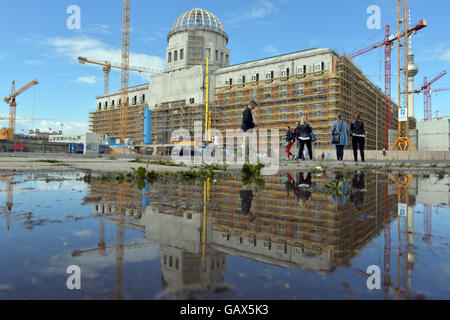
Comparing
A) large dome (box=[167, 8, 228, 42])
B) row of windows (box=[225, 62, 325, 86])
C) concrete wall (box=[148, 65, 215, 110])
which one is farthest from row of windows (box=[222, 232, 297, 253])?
large dome (box=[167, 8, 228, 42])

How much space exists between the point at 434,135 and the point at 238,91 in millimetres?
44347

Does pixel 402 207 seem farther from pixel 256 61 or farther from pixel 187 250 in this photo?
pixel 256 61

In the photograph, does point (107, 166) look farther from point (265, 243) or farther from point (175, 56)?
point (175, 56)

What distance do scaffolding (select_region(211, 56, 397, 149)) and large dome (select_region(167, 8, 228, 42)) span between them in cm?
1811

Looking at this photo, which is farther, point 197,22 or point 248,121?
point 197,22

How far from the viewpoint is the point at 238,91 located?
4834 cm

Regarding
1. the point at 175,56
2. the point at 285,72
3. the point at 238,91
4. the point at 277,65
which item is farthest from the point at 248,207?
the point at 175,56

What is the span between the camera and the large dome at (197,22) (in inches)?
2391

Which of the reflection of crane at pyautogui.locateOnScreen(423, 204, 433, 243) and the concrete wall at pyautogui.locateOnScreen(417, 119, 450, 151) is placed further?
the concrete wall at pyautogui.locateOnScreen(417, 119, 450, 151)

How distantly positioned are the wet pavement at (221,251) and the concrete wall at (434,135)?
6942 centimetres

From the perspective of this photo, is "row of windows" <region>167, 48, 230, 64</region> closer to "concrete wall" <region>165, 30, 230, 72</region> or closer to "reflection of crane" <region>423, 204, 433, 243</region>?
"concrete wall" <region>165, 30, 230, 72</region>

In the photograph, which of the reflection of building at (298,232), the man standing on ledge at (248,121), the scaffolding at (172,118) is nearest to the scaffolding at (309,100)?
the scaffolding at (172,118)

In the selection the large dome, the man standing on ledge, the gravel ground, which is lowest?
the gravel ground

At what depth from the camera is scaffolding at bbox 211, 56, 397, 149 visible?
129 feet
